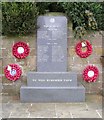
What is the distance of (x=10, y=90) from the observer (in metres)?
5.20

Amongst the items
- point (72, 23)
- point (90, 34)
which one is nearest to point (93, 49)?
point (90, 34)

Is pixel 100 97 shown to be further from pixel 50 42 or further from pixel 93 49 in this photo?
pixel 50 42

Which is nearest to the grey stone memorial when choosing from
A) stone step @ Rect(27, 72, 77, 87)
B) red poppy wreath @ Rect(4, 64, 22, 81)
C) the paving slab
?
stone step @ Rect(27, 72, 77, 87)

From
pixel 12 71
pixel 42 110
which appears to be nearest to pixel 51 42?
pixel 12 71

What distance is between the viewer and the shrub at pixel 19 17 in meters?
4.81

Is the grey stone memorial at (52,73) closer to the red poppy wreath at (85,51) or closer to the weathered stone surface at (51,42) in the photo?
the weathered stone surface at (51,42)

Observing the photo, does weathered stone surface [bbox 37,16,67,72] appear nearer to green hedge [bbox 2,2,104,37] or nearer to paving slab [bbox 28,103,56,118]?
green hedge [bbox 2,2,104,37]

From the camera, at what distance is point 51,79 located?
15.9 feet

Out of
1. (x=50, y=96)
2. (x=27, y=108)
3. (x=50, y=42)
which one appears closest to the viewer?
(x=27, y=108)

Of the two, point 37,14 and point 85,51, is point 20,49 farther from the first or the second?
point 85,51

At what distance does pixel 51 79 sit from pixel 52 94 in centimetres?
26

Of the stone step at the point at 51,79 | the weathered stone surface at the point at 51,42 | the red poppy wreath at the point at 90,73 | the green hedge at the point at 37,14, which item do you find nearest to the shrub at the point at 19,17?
the green hedge at the point at 37,14

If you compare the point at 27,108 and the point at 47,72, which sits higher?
the point at 47,72

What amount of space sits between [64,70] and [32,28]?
886 millimetres
